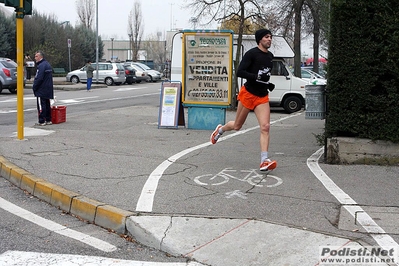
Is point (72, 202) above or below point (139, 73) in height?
below

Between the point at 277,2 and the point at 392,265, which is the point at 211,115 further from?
the point at 277,2

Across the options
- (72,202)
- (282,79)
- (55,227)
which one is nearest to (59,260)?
(55,227)

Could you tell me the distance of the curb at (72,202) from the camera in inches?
236

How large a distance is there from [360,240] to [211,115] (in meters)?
8.59

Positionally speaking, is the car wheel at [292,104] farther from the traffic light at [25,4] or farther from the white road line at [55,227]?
the white road line at [55,227]

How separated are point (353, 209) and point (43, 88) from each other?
9674mm

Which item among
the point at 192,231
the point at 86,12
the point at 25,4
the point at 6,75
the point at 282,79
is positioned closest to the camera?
the point at 192,231

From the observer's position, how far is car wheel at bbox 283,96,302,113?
2005 cm

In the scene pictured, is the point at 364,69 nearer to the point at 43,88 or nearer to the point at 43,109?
the point at 43,88

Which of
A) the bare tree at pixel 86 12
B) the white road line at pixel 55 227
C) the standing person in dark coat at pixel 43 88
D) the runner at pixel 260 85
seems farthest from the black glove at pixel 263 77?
the bare tree at pixel 86 12

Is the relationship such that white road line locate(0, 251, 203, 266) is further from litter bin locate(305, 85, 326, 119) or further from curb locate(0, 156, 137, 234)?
litter bin locate(305, 85, 326, 119)

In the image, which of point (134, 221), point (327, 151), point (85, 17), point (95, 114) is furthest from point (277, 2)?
point (85, 17)

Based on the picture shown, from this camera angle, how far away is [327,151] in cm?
859

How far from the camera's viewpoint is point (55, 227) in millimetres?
6070
